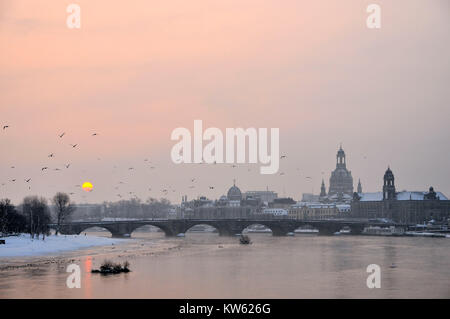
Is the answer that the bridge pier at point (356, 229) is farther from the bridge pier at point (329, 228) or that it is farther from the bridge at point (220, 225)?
the bridge pier at point (329, 228)

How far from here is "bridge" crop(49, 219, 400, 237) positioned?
445ft

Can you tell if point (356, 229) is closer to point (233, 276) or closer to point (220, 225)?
point (220, 225)

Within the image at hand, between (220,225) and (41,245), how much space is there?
221 ft

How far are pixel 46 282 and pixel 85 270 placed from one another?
9.52 meters

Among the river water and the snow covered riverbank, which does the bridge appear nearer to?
the snow covered riverbank

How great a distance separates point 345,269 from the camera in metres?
66.2

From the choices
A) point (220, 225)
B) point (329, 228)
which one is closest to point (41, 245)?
point (220, 225)

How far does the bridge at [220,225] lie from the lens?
136 meters

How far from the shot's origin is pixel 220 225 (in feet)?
497

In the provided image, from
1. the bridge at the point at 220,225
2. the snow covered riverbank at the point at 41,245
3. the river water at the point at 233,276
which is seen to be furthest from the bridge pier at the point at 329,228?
the river water at the point at 233,276

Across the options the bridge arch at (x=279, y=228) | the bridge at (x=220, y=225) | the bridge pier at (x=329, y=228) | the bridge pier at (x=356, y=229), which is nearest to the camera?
the bridge at (x=220, y=225)

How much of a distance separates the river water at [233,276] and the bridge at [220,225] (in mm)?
48322
